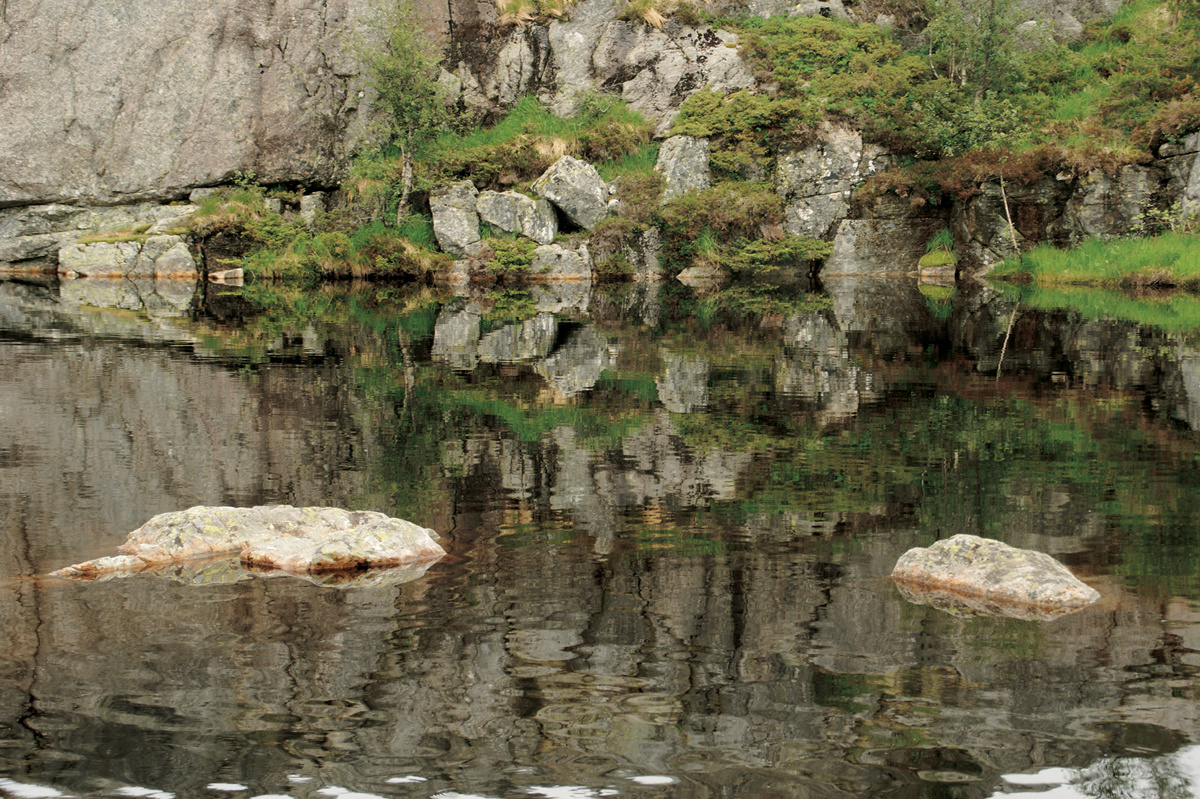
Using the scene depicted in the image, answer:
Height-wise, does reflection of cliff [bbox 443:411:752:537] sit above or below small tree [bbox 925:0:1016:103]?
below

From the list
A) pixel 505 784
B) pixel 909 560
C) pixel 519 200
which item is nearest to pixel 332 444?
pixel 909 560

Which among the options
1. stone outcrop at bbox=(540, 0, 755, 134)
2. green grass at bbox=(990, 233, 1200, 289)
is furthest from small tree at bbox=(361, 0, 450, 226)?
green grass at bbox=(990, 233, 1200, 289)

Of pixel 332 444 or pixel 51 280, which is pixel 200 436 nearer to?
pixel 332 444

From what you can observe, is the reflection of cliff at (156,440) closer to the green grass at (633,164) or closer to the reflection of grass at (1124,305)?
the reflection of grass at (1124,305)

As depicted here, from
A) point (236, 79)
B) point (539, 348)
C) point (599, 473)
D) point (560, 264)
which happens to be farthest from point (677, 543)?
point (236, 79)

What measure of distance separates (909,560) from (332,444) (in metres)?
5.44

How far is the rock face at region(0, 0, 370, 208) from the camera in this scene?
35.6 m

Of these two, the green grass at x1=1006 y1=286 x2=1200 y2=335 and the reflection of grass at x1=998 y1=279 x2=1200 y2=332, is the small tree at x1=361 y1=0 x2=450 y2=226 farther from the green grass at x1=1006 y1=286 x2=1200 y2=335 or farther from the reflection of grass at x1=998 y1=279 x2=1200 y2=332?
the reflection of grass at x1=998 y1=279 x2=1200 y2=332

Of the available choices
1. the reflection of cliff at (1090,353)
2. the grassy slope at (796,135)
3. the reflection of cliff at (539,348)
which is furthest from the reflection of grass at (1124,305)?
the reflection of cliff at (539,348)

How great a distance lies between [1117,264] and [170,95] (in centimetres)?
3311

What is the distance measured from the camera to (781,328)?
60.3 ft

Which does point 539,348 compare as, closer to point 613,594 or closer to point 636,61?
point 613,594

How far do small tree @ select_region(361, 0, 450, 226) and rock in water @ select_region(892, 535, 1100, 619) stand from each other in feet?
102

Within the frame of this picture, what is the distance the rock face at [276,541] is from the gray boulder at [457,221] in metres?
27.5
